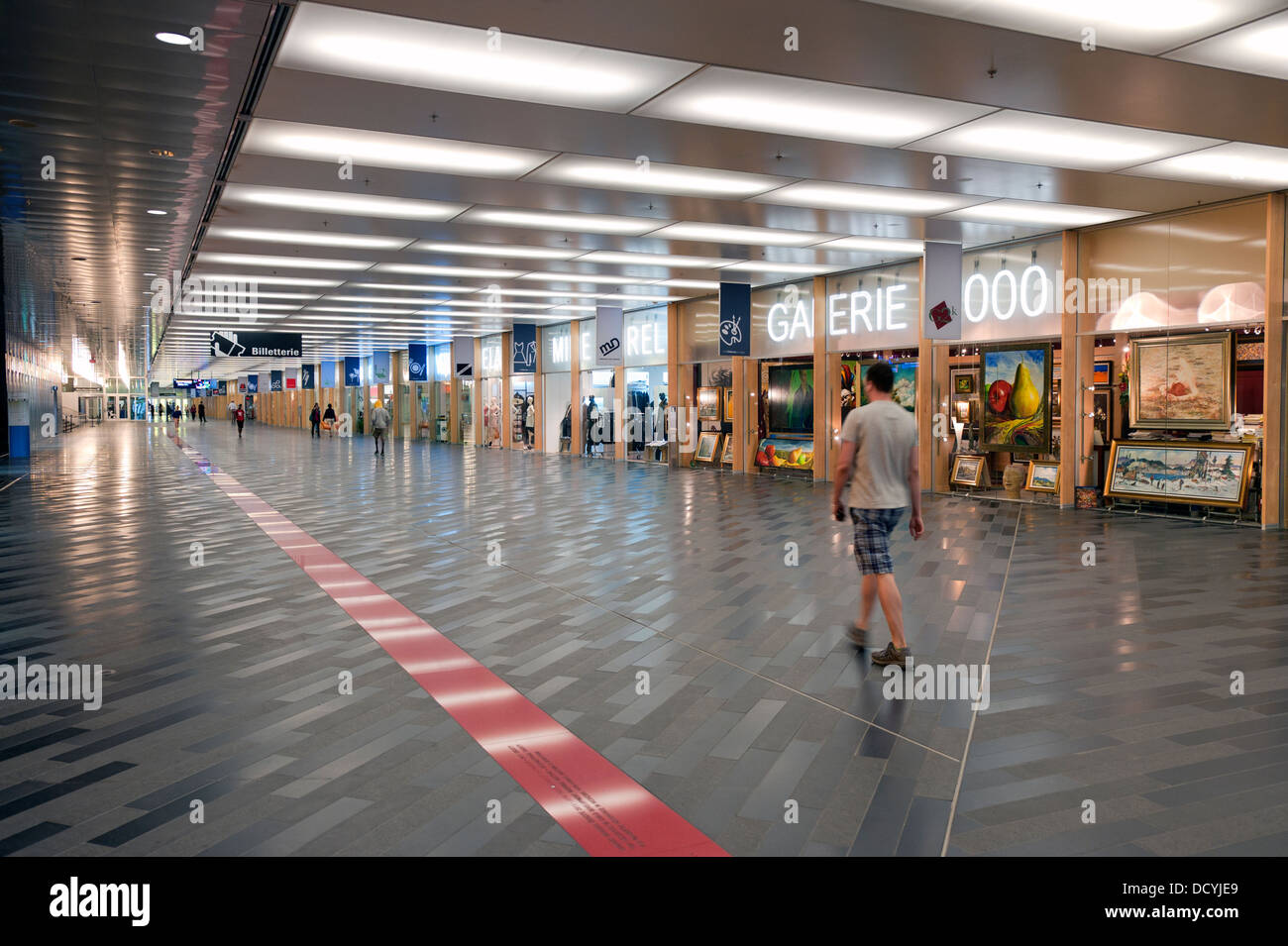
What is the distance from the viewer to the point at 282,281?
17797mm

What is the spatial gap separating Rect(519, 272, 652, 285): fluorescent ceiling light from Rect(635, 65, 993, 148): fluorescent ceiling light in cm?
929

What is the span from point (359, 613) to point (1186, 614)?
572 centimetres

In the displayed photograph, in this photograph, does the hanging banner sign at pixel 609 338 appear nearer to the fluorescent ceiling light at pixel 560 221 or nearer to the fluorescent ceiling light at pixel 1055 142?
the fluorescent ceiling light at pixel 560 221

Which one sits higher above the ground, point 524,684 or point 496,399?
point 496,399

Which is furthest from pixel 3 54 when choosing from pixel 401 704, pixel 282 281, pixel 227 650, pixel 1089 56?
pixel 282 281

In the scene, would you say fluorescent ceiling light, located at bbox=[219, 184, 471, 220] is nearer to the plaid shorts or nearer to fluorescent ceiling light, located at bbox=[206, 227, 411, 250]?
fluorescent ceiling light, located at bbox=[206, 227, 411, 250]

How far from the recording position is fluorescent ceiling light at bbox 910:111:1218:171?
26.3 feet

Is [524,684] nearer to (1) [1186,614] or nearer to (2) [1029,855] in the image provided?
(2) [1029,855]

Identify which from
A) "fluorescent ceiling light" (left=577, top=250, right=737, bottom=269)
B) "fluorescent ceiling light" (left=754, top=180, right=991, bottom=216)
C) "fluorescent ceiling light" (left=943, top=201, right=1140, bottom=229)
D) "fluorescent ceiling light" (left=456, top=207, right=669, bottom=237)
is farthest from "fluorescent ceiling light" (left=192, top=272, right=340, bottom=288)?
"fluorescent ceiling light" (left=943, top=201, right=1140, bottom=229)

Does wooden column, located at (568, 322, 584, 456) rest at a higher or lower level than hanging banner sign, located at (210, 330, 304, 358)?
lower

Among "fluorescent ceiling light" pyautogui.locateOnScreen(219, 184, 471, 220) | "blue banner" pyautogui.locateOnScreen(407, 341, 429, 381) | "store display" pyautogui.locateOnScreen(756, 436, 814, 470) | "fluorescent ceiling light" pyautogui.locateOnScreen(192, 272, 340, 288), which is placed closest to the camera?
"fluorescent ceiling light" pyautogui.locateOnScreen(219, 184, 471, 220)

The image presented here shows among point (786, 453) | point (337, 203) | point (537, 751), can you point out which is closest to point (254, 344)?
point (786, 453)

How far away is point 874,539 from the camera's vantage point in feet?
17.4

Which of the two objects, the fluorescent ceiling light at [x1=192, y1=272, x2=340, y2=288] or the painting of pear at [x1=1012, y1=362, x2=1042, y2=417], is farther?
the fluorescent ceiling light at [x1=192, y1=272, x2=340, y2=288]
